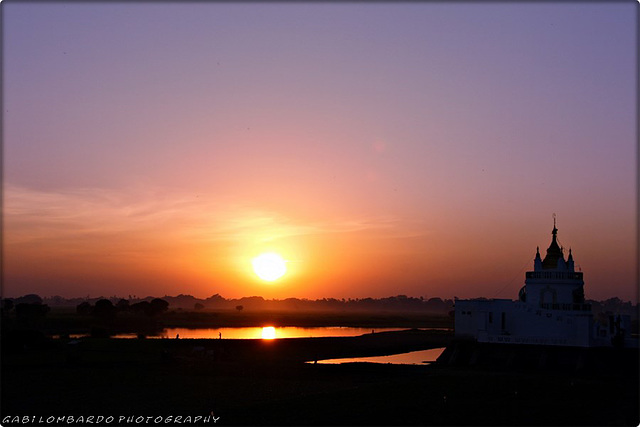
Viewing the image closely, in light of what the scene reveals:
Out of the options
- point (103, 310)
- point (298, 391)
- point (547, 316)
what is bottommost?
point (298, 391)

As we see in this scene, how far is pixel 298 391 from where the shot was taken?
55.3 m

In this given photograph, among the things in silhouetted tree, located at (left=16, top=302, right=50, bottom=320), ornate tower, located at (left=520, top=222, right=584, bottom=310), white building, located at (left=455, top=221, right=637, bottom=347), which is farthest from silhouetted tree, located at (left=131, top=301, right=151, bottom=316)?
ornate tower, located at (left=520, top=222, right=584, bottom=310)

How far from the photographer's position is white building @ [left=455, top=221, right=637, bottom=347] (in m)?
73.8

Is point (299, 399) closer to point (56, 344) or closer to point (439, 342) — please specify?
point (56, 344)

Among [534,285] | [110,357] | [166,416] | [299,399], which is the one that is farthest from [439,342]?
[166,416]

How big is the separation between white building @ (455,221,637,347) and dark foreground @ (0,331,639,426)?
5.31 m

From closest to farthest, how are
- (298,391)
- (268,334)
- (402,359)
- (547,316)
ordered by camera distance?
(298,391), (547,316), (402,359), (268,334)

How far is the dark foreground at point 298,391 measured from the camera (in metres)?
44.0

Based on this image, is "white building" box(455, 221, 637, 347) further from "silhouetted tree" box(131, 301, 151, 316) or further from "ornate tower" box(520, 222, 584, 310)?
"silhouetted tree" box(131, 301, 151, 316)

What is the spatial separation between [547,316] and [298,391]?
3265 centimetres

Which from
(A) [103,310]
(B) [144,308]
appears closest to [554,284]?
(A) [103,310]

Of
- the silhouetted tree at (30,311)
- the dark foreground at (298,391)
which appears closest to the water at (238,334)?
the silhouetted tree at (30,311)

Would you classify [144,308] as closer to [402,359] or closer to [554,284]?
[402,359]

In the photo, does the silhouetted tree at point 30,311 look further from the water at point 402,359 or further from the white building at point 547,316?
the white building at point 547,316
